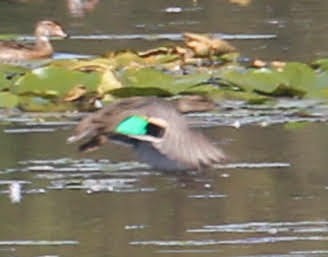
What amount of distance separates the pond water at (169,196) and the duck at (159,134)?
27 centimetres

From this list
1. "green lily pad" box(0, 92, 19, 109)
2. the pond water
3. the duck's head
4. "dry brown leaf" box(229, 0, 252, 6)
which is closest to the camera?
the pond water

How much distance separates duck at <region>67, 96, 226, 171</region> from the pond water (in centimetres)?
27

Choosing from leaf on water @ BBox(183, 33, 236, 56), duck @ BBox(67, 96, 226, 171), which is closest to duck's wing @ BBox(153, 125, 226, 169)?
duck @ BBox(67, 96, 226, 171)

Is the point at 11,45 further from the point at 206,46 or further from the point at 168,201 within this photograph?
the point at 168,201

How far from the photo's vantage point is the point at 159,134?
6.80m

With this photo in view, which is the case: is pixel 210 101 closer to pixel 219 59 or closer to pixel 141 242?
pixel 219 59

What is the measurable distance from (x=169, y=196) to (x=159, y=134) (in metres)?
0.70

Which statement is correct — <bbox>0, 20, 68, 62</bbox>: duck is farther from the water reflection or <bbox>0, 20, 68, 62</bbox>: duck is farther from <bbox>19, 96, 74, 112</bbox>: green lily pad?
the water reflection

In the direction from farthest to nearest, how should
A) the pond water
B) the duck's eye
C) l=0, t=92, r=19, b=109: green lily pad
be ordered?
l=0, t=92, r=19, b=109: green lily pad → the duck's eye → the pond water

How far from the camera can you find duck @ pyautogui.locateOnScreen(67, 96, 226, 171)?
667 centimetres

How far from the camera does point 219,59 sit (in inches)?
443

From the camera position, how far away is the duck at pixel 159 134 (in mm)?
6668

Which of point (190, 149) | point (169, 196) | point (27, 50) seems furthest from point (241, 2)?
point (190, 149)

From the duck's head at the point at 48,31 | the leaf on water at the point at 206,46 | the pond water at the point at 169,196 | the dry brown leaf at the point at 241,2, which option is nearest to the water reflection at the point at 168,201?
the pond water at the point at 169,196
